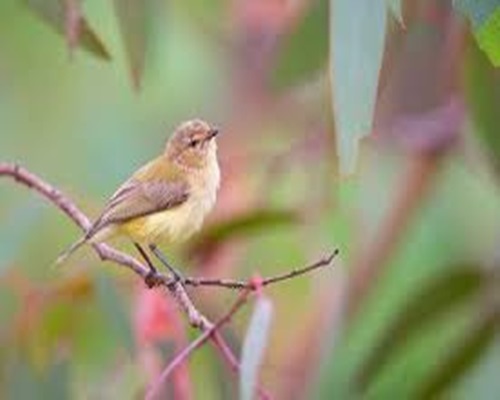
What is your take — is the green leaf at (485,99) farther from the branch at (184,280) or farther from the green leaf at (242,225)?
the branch at (184,280)

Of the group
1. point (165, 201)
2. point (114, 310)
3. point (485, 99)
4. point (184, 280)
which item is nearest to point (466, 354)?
point (485, 99)

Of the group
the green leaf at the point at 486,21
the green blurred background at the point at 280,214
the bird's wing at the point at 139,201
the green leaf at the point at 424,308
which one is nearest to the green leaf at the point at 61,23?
the green blurred background at the point at 280,214

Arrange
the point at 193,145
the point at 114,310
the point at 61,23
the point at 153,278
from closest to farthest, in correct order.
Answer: the point at 153,278, the point at 193,145, the point at 61,23, the point at 114,310

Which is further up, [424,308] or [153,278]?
[424,308]

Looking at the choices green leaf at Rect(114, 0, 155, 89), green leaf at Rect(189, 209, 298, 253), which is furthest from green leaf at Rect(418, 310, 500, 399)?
green leaf at Rect(114, 0, 155, 89)

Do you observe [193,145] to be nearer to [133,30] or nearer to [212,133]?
[212,133]

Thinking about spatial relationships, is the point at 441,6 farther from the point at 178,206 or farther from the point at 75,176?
the point at 75,176
